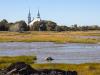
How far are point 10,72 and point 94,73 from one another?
320 inches

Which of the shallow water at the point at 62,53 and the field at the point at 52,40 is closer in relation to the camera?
the field at the point at 52,40

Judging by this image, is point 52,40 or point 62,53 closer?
point 62,53

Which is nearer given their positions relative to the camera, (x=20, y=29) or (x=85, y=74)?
(x=85, y=74)

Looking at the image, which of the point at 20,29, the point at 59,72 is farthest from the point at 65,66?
the point at 20,29

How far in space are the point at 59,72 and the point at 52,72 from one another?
24.2 inches

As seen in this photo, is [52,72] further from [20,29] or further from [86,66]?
[20,29]

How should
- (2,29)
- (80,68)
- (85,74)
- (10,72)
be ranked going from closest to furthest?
(10,72) < (85,74) < (80,68) < (2,29)

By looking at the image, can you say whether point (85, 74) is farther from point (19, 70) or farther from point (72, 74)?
point (19, 70)

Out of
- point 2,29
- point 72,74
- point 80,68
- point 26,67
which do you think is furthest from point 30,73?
point 2,29

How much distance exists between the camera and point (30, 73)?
30.8m

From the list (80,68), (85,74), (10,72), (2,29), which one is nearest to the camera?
(10,72)

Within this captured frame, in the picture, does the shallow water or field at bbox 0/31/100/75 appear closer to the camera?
field at bbox 0/31/100/75

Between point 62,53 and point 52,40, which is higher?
point 62,53

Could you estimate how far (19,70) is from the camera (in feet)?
99.5
